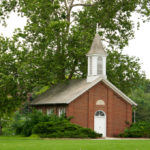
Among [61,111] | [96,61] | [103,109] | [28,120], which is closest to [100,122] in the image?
[103,109]

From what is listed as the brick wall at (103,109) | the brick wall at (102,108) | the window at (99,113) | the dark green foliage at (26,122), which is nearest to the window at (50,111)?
the brick wall at (102,108)

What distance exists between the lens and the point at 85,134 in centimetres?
3856

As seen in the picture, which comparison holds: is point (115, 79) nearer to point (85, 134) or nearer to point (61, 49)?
point (61, 49)

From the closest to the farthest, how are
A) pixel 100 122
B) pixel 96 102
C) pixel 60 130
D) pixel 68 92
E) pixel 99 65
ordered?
1. pixel 60 130
2. pixel 96 102
3. pixel 100 122
4. pixel 68 92
5. pixel 99 65

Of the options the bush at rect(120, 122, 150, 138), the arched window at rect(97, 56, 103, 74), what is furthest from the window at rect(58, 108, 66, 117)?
the bush at rect(120, 122, 150, 138)

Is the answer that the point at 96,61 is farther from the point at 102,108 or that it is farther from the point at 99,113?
the point at 99,113

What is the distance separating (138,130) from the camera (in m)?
41.7

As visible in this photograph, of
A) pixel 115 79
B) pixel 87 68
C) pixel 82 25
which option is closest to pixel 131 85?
pixel 115 79

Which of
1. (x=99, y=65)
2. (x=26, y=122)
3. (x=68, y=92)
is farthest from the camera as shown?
(x=99, y=65)

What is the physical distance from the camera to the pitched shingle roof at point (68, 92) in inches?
1679

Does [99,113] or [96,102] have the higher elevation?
[96,102]

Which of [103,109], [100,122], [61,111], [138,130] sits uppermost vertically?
[103,109]

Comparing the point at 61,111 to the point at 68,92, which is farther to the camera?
the point at 68,92

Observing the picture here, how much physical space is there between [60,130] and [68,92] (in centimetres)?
711
